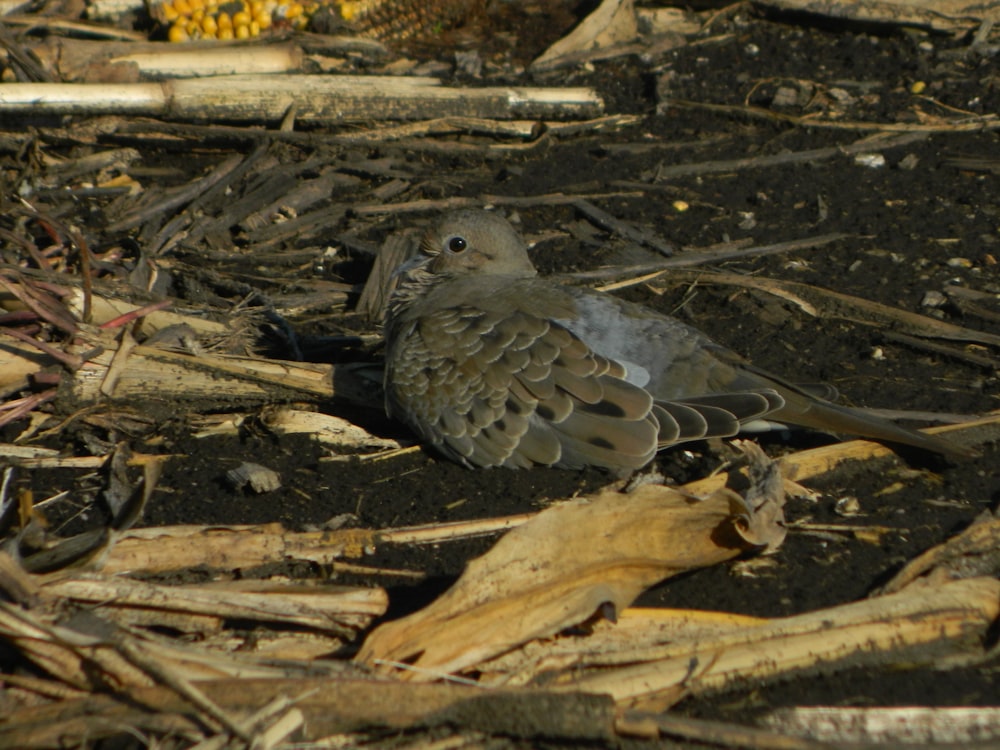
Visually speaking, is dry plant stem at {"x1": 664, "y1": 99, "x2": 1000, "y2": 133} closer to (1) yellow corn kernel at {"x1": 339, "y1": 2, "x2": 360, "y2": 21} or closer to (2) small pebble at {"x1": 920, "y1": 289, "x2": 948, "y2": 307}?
(2) small pebble at {"x1": 920, "y1": 289, "x2": 948, "y2": 307}

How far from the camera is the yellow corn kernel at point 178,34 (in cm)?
827

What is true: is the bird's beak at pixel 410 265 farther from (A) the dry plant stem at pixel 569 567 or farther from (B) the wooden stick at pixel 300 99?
(B) the wooden stick at pixel 300 99

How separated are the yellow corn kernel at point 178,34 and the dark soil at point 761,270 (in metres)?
1.24

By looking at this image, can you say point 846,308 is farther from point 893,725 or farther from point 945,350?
point 893,725

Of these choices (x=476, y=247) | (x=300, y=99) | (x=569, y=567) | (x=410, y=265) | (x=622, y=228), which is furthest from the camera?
(x=300, y=99)

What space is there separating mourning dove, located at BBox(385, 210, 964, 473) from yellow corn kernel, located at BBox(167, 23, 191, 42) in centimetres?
403

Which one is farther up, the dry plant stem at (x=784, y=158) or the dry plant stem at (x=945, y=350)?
the dry plant stem at (x=784, y=158)

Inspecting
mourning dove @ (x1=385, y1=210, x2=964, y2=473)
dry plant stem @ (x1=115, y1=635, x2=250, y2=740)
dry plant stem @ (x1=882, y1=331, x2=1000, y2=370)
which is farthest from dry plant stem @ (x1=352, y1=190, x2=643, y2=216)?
Result: dry plant stem @ (x1=115, y1=635, x2=250, y2=740)

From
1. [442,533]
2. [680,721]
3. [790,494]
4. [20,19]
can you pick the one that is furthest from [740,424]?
Result: [20,19]

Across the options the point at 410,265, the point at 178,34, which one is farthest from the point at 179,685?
the point at 178,34

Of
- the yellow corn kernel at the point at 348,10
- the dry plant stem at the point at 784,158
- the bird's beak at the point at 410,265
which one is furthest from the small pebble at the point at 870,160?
the yellow corn kernel at the point at 348,10

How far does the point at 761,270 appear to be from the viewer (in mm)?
6398

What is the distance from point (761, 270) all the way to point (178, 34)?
442cm

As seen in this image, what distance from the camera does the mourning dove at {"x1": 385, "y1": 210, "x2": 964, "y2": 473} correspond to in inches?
184
